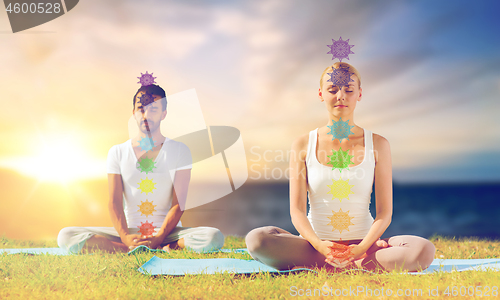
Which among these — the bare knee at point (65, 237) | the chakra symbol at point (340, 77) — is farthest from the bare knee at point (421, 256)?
the bare knee at point (65, 237)

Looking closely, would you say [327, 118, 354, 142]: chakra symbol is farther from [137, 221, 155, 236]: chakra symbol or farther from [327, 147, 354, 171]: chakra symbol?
[137, 221, 155, 236]: chakra symbol

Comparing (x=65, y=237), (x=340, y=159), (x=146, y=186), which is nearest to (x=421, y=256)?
(x=340, y=159)

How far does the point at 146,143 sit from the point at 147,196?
0.78 meters

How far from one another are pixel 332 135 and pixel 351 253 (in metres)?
1.30

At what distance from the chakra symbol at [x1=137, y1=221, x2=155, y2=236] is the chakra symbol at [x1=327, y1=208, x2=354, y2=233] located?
8.48ft

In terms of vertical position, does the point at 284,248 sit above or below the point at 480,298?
above

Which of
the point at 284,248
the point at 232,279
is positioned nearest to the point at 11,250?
the point at 232,279

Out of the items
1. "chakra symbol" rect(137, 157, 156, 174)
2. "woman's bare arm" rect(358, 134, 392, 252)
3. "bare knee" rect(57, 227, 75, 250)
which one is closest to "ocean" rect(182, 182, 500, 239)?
"woman's bare arm" rect(358, 134, 392, 252)

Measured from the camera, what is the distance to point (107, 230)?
533 cm

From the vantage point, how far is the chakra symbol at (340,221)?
12.8 ft

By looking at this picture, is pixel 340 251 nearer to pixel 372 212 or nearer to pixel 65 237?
pixel 372 212

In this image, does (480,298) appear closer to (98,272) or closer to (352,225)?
(352,225)

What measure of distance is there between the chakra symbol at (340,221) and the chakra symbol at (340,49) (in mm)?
1777

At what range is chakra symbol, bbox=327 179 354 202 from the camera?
12.8 ft
